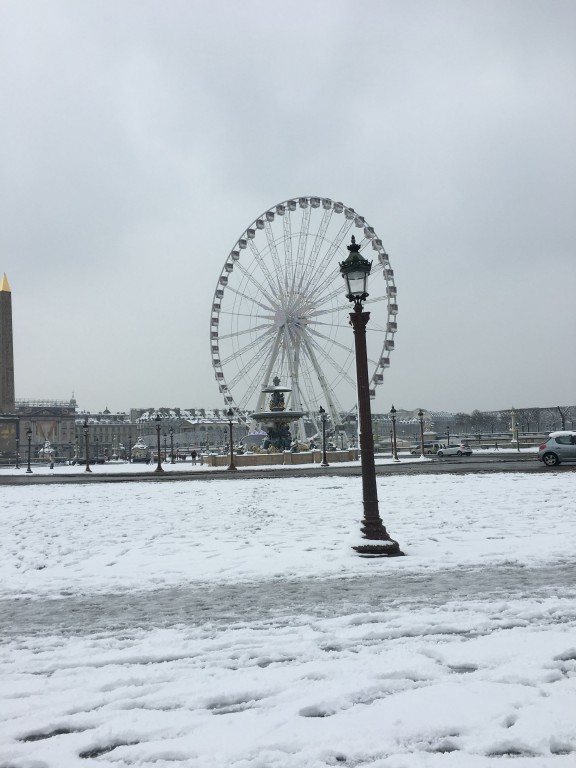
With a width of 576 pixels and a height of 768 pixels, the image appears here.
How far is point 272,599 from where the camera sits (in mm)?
5949

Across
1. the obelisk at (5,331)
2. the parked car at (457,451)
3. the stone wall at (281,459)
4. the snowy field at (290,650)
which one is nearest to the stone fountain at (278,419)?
the stone wall at (281,459)

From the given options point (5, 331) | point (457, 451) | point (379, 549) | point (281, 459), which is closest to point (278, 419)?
point (281, 459)

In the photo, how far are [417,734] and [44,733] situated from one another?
1780mm

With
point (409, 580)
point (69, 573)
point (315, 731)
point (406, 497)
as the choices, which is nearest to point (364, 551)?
point (409, 580)

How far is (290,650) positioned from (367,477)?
4.68 m

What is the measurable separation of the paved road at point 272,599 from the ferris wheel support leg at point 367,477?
102cm

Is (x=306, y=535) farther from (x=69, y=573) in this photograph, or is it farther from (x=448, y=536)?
(x=69, y=573)

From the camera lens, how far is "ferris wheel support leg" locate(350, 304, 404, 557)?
26.6ft

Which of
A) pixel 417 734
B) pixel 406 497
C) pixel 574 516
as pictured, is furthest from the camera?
pixel 406 497

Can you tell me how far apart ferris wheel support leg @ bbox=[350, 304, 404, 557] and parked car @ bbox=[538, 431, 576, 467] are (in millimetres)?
17339

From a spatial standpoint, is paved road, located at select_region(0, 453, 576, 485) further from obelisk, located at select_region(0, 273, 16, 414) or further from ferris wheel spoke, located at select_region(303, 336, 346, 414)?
obelisk, located at select_region(0, 273, 16, 414)

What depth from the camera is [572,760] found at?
273 cm

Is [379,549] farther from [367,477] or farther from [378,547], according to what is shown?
[367,477]

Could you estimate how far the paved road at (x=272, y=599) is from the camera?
5.32 meters
